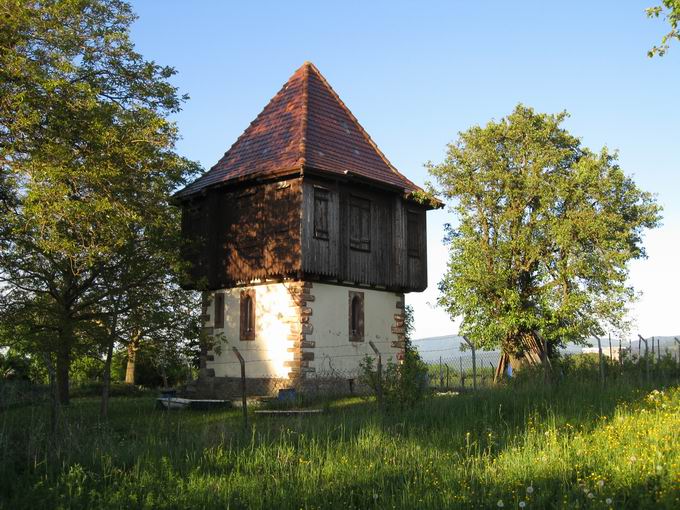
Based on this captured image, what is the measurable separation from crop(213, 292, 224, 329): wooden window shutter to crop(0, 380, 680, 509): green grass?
41.2 feet

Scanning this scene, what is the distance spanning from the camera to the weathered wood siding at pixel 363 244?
22344mm

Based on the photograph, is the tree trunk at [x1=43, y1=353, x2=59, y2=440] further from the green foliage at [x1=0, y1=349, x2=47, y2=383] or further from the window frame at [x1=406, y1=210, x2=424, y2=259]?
the green foliage at [x1=0, y1=349, x2=47, y2=383]

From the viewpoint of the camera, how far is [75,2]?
18188 millimetres

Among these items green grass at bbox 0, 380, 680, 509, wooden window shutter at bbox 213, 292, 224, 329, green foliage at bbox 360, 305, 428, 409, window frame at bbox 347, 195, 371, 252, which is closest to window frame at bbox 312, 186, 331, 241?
window frame at bbox 347, 195, 371, 252

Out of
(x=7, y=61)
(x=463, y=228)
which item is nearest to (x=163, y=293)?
(x=7, y=61)

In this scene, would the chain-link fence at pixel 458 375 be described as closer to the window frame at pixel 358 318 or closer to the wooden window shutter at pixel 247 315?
the window frame at pixel 358 318

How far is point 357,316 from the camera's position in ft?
80.3

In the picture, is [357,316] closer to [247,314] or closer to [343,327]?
[343,327]

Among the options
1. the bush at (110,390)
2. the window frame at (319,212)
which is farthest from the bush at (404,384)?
the bush at (110,390)

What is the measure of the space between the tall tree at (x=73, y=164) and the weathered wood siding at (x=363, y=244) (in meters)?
4.22

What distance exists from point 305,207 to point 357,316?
4.64 meters

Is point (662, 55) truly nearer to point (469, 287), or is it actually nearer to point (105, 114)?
point (469, 287)

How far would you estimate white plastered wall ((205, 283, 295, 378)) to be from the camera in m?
22.6

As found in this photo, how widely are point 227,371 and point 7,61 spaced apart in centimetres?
1221
